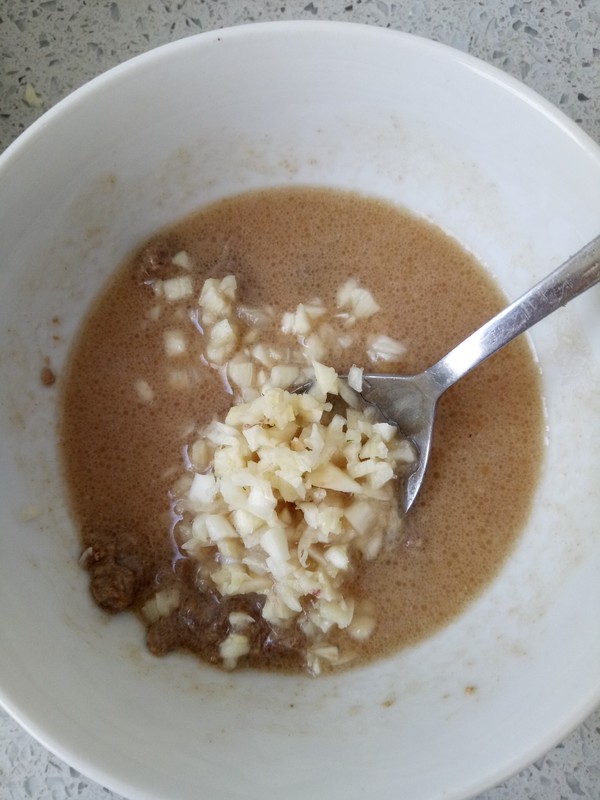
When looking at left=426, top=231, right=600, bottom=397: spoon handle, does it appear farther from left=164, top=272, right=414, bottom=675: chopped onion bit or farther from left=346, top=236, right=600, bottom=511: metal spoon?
left=164, top=272, right=414, bottom=675: chopped onion bit

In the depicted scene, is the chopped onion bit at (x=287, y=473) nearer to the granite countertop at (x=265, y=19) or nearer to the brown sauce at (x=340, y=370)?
the brown sauce at (x=340, y=370)

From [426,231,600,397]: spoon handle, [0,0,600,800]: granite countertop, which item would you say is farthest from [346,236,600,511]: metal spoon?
[0,0,600,800]: granite countertop

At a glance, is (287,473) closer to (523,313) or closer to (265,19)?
(523,313)

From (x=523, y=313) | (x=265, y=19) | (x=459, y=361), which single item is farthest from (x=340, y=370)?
(x=265, y=19)

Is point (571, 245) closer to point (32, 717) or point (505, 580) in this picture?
point (505, 580)

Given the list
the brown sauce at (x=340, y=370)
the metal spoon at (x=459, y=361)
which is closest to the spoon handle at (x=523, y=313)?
the metal spoon at (x=459, y=361)

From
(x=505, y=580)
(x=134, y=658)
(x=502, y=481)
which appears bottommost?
(x=134, y=658)

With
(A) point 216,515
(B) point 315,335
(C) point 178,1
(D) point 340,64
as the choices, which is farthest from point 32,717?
(C) point 178,1

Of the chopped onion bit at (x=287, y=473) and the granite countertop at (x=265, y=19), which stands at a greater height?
the granite countertop at (x=265, y=19)
